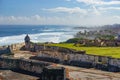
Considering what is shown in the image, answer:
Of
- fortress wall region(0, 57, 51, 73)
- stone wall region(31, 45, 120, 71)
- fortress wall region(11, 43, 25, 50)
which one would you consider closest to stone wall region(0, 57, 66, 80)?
fortress wall region(0, 57, 51, 73)

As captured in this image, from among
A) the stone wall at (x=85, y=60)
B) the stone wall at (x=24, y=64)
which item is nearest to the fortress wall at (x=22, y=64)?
the stone wall at (x=24, y=64)

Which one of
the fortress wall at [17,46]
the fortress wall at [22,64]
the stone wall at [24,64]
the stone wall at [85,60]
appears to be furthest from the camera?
the fortress wall at [17,46]

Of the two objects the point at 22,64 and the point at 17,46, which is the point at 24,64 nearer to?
the point at 22,64

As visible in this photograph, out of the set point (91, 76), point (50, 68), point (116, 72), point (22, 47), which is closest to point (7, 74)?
point (91, 76)

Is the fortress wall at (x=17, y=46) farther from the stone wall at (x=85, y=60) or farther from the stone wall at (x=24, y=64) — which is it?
the stone wall at (x=85, y=60)

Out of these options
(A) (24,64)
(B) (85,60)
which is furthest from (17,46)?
(B) (85,60)

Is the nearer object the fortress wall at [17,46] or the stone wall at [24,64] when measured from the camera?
the stone wall at [24,64]

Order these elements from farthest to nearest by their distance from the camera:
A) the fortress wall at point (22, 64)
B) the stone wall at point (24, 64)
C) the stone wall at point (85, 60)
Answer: the fortress wall at point (22, 64), the stone wall at point (24, 64), the stone wall at point (85, 60)

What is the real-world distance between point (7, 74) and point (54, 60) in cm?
545

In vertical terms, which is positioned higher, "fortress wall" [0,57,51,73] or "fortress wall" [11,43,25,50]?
"fortress wall" [11,43,25,50]

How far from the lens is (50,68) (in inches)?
430

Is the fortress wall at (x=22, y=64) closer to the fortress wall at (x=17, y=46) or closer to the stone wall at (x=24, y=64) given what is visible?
the stone wall at (x=24, y=64)

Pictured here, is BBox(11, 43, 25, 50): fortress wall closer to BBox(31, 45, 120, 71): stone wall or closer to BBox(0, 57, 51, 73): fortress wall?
BBox(0, 57, 51, 73): fortress wall

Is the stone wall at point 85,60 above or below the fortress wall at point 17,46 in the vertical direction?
below
